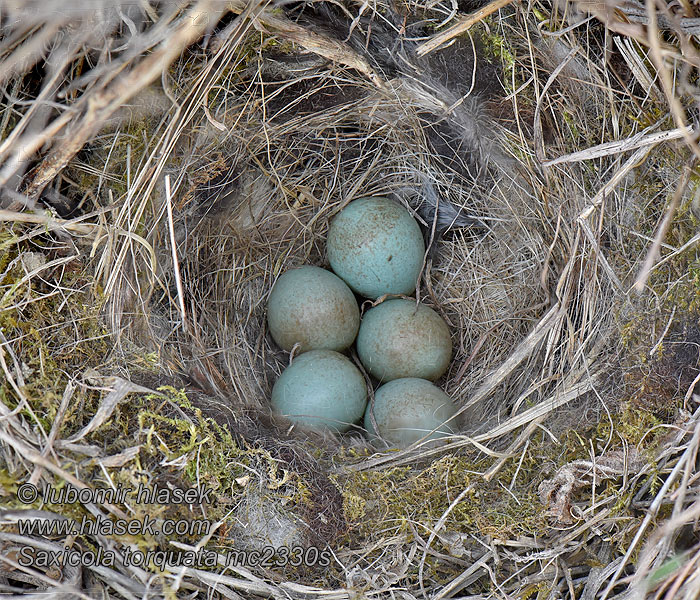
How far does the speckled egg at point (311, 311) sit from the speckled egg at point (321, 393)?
115mm

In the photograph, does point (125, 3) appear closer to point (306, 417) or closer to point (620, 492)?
point (306, 417)

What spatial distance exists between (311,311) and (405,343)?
0.37 metres

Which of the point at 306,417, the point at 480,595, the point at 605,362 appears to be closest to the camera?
the point at 480,595

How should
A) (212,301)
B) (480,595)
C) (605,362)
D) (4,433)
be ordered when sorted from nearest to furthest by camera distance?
1. (4,433)
2. (480,595)
3. (605,362)
4. (212,301)

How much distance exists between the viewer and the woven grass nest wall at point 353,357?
5.33 ft

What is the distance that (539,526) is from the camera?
174 centimetres

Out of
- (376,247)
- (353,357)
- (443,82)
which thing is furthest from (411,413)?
(443,82)

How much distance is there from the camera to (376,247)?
2.42 meters

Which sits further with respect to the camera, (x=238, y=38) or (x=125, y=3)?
(x=238, y=38)

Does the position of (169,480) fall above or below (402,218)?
below

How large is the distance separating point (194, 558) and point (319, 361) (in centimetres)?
82

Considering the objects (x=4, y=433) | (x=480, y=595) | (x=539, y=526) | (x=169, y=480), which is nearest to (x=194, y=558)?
(x=169, y=480)

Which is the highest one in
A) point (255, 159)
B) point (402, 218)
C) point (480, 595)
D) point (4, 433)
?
point (255, 159)

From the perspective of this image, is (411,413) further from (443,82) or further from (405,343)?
(443,82)
